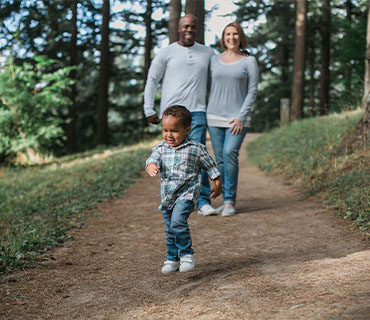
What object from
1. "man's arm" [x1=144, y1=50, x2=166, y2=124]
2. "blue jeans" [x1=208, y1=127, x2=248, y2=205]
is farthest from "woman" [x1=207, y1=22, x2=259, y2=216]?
"man's arm" [x1=144, y1=50, x2=166, y2=124]

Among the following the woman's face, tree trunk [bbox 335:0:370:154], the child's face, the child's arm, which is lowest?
tree trunk [bbox 335:0:370:154]

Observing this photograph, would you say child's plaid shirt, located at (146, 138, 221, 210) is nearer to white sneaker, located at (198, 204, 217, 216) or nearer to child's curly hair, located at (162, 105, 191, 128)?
child's curly hair, located at (162, 105, 191, 128)

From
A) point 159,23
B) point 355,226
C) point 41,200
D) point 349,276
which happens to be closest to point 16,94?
point 41,200

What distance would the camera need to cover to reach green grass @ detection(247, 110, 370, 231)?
18.9 ft

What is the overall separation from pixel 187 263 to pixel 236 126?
8.55ft

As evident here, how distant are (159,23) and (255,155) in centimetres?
1286

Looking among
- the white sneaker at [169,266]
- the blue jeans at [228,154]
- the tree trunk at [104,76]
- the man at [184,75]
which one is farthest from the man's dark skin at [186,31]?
the tree trunk at [104,76]

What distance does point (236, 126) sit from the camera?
6.05 m

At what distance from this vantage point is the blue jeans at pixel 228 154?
6145 millimetres

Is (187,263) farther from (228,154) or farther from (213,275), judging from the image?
(228,154)

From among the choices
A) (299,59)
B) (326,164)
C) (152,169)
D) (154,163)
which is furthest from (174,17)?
(152,169)

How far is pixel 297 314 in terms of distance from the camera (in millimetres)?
2822

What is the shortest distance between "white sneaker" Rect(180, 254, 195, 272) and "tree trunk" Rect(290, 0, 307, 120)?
1415 cm

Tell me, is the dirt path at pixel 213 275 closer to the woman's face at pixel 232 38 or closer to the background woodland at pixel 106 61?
the woman's face at pixel 232 38
